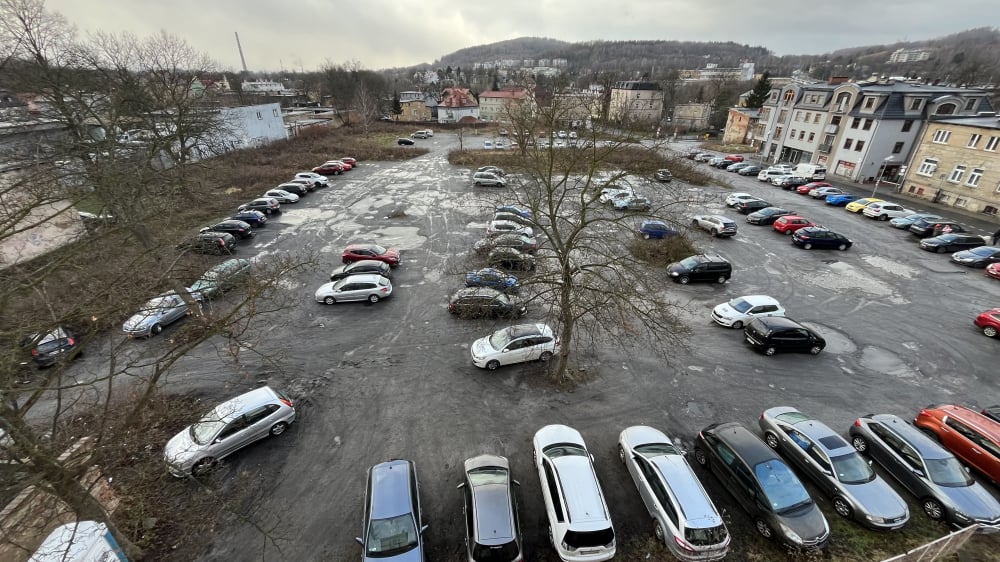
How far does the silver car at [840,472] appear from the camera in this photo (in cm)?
946

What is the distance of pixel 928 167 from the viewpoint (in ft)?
115

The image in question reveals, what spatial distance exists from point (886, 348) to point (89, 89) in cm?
4093

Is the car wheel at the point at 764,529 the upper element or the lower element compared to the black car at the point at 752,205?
lower

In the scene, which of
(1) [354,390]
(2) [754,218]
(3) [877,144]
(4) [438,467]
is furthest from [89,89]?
(3) [877,144]

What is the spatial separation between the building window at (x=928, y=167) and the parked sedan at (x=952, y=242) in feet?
45.2

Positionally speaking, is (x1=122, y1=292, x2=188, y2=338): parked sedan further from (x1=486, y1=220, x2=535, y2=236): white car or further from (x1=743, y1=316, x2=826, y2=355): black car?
(x1=743, y1=316, x2=826, y2=355): black car

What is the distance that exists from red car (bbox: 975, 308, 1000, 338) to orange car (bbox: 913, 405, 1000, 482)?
8339mm

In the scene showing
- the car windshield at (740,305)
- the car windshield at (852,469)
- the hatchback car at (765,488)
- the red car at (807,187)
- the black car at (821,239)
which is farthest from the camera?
the red car at (807,187)

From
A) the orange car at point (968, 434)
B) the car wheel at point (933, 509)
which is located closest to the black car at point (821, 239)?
the orange car at point (968, 434)

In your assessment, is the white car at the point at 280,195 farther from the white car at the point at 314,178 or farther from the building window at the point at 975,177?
the building window at the point at 975,177

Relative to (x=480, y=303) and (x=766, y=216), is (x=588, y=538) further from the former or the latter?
(x=766, y=216)

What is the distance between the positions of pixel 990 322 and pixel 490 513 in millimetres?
22541

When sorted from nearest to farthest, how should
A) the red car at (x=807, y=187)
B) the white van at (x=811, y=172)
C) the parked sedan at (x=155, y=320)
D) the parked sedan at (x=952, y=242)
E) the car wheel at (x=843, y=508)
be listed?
the car wheel at (x=843, y=508) → the parked sedan at (x=155, y=320) → the parked sedan at (x=952, y=242) → the red car at (x=807, y=187) → the white van at (x=811, y=172)

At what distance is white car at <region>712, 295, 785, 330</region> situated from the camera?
1752cm
